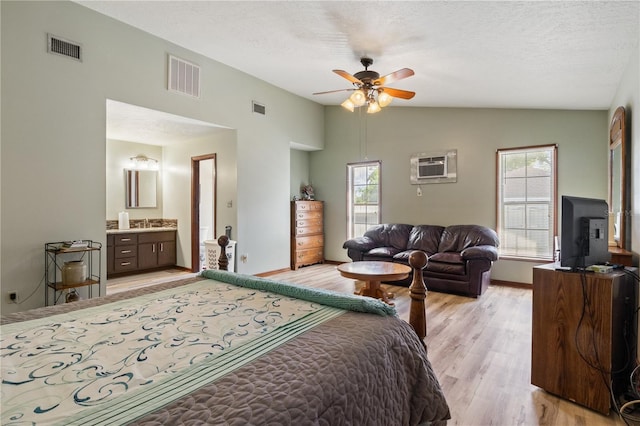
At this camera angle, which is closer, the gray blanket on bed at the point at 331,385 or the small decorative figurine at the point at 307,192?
the gray blanket on bed at the point at 331,385

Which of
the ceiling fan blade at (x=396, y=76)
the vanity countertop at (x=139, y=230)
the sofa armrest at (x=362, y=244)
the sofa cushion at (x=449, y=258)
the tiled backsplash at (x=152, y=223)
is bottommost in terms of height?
the sofa cushion at (x=449, y=258)

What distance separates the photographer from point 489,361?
255 centimetres

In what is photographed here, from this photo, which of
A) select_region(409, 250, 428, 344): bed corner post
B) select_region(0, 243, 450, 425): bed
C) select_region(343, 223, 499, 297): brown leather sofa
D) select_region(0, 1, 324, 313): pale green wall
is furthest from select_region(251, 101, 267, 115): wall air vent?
select_region(409, 250, 428, 344): bed corner post

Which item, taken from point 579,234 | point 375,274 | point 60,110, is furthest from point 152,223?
point 579,234

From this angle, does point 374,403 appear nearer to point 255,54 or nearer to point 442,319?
point 442,319

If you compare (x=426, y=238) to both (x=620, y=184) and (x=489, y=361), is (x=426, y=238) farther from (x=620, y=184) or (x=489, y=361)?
(x=489, y=361)

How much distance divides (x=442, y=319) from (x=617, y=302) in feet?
5.63

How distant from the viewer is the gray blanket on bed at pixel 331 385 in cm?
77

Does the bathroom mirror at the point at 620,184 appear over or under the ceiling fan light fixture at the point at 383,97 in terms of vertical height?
under

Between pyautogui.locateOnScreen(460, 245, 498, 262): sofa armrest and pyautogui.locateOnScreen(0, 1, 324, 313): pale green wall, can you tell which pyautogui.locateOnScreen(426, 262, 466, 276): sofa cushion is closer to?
pyautogui.locateOnScreen(460, 245, 498, 262): sofa armrest

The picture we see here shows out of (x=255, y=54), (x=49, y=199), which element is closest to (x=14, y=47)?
(x=49, y=199)

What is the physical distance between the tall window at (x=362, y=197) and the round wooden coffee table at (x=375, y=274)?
234 cm

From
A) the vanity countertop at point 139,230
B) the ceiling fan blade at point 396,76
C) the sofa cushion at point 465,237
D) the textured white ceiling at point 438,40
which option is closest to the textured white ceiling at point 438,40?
the textured white ceiling at point 438,40

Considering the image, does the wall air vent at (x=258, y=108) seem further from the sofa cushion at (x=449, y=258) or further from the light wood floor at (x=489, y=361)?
the sofa cushion at (x=449, y=258)
